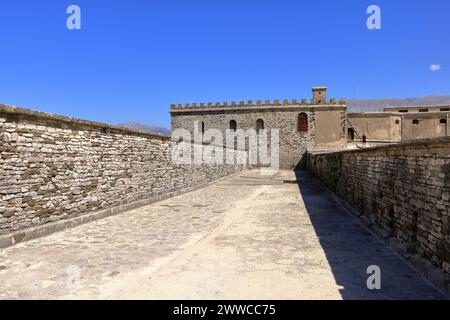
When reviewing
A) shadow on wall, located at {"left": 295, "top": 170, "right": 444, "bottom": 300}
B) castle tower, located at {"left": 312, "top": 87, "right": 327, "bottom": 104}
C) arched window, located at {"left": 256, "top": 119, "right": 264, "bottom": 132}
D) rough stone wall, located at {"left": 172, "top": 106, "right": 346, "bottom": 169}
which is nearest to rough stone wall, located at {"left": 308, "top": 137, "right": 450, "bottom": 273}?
shadow on wall, located at {"left": 295, "top": 170, "right": 444, "bottom": 300}

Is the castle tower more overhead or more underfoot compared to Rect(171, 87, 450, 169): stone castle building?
more overhead

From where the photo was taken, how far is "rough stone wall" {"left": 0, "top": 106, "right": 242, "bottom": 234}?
6809mm

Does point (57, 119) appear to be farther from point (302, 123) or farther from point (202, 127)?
point (202, 127)

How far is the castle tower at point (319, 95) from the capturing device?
1449 inches

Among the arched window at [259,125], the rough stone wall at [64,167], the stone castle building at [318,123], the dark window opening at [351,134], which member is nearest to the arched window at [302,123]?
the stone castle building at [318,123]

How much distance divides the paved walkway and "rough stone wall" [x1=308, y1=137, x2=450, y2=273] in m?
0.42

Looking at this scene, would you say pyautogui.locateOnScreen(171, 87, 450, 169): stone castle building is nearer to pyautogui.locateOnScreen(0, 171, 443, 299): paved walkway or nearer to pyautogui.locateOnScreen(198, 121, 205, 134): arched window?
pyautogui.locateOnScreen(198, 121, 205, 134): arched window

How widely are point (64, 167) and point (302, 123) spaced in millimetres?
31388

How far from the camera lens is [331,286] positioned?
4.44 meters

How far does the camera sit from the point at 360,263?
5.39 metres

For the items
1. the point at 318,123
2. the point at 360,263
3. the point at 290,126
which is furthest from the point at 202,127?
the point at 360,263

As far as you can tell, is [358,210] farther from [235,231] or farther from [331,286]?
[331,286]

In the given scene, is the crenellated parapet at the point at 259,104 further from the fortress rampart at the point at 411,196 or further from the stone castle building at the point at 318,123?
the fortress rampart at the point at 411,196
